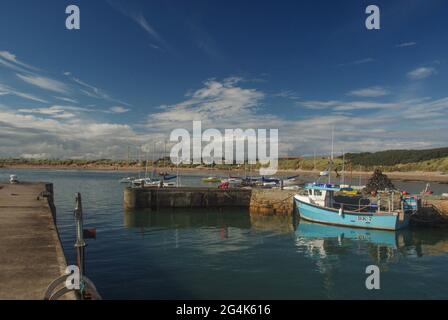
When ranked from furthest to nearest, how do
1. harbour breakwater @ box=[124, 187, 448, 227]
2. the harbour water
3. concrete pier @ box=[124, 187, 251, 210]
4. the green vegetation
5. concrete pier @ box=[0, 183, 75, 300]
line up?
1. the green vegetation
2. harbour breakwater @ box=[124, 187, 448, 227]
3. concrete pier @ box=[124, 187, 251, 210]
4. the harbour water
5. concrete pier @ box=[0, 183, 75, 300]

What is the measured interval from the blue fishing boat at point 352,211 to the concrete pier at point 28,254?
2426 centimetres

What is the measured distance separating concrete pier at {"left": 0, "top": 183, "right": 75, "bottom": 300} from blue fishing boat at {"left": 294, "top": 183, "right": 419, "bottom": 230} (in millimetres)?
24259

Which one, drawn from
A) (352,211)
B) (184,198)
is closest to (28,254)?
(352,211)

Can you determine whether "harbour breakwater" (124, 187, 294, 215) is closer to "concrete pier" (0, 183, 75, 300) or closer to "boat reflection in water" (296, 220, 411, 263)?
"boat reflection in water" (296, 220, 411, 263)

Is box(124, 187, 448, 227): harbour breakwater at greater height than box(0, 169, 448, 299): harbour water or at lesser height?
greater

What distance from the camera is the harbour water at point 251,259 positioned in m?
16.4

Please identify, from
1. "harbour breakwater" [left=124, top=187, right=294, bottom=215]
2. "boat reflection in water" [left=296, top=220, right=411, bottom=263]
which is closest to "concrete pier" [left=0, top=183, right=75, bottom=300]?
"boat reflection in water" [left=296, top=220, right=411, bottom=263]

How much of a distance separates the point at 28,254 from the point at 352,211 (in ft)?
91.8

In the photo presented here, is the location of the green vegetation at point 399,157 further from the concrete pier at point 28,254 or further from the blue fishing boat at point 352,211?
the concrete pier at point 28,254

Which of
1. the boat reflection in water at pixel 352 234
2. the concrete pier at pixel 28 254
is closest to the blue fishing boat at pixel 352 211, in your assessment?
the boat reflection in water at pixel 352 234

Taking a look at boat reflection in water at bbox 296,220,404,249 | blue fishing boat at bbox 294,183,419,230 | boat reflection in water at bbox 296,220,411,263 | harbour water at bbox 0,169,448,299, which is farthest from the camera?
blue fishing boat at bbox 294,183,419,230

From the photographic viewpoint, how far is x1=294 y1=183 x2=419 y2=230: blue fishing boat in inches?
1247

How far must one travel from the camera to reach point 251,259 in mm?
21891

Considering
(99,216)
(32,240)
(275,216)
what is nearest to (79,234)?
(32,240)
